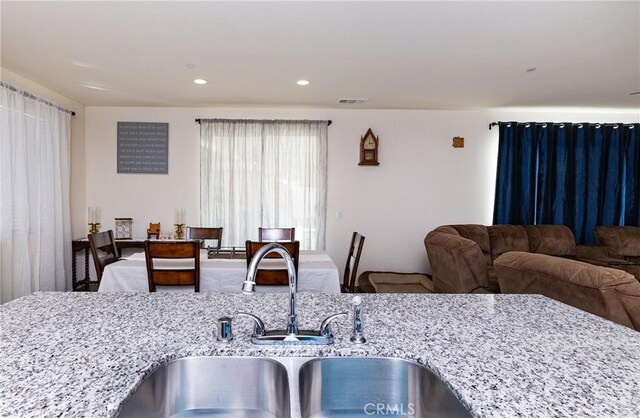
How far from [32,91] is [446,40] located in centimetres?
404

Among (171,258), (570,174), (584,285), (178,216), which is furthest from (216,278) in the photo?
(570,174)

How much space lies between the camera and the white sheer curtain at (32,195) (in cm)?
312

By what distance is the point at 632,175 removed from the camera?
454 cm

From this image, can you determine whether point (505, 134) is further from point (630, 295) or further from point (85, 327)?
point (85, 327)

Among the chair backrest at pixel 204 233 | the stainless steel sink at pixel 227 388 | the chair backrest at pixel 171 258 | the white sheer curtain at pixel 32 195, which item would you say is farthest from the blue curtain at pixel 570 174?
the white sheer curtain at pixel 32 195

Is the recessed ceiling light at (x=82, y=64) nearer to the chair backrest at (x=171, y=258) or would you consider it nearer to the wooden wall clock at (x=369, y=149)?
the chair backrest at (x=171, y=258)

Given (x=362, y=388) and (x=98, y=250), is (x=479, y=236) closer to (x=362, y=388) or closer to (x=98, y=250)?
(x=362, y=388)

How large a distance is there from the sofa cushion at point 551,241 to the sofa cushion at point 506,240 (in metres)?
0.12

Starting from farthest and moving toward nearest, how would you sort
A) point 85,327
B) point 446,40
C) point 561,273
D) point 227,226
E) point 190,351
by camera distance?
1. point 227,226
2. point 446,40
3. point 561,273
4. point 85,327
5. point 190,351

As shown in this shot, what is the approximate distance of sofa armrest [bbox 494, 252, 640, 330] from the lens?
1.61 metres

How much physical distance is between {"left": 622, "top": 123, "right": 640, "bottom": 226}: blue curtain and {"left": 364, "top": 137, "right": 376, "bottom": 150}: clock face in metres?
3.32

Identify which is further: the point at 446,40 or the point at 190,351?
the point at 446,40

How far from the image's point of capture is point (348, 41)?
255 cm

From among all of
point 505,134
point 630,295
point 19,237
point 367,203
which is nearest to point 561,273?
point 630,295
